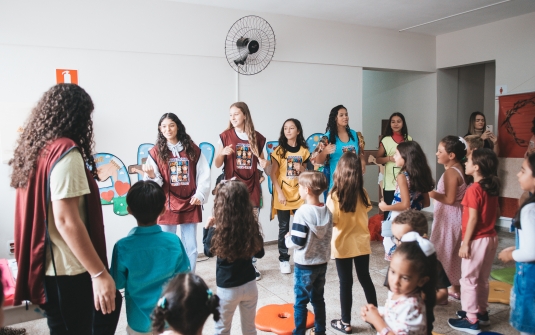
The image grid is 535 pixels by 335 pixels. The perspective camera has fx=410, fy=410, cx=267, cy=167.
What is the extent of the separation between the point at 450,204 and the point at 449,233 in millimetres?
237

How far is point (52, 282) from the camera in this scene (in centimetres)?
158

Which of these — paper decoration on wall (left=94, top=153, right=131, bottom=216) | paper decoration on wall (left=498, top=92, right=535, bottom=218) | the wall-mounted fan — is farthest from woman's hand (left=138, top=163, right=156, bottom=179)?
paper decoration on wall (left=498, top=92, right=535, bottom=218)

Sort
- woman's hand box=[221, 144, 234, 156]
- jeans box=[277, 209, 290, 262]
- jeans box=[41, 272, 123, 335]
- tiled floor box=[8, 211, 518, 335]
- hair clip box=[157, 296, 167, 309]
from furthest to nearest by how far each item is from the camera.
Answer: jeans box=[277, 209, 290, 262]
woman's hand box=[221, 144, 234, 156]
tiled floor box=[8, 211, 518, 335]
jeans box=[41, 272, 123, 335]
hair clip box=[157, 296, 167, 309]

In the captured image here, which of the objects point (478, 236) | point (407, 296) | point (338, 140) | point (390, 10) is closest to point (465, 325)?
point (478, 236)

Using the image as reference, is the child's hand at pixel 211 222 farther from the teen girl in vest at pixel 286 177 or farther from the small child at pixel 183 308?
the teen girl in vest at pixel 286 177

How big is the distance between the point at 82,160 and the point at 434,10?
15.4 feet

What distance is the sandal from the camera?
2.62 metres

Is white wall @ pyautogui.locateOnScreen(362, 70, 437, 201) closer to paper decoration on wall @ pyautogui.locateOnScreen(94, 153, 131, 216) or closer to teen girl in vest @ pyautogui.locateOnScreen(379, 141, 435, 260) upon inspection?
teen girl in vest @ pyautogui.locateOnScreen(379, 141, 435, 260)

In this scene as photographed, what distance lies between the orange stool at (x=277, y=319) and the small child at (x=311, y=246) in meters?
0.30

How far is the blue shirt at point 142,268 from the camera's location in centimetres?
179

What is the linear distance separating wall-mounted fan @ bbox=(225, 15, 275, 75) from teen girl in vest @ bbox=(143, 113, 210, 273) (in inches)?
64.5

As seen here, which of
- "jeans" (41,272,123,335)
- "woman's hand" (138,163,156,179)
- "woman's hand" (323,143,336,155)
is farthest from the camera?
"woman's hand" (323,143,336,155)

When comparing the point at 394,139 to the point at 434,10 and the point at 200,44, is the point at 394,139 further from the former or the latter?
the point at 200,44

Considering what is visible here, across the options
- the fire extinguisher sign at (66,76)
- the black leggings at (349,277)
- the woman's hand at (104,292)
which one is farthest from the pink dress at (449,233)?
the fire extinguisher sign at (66,76)
